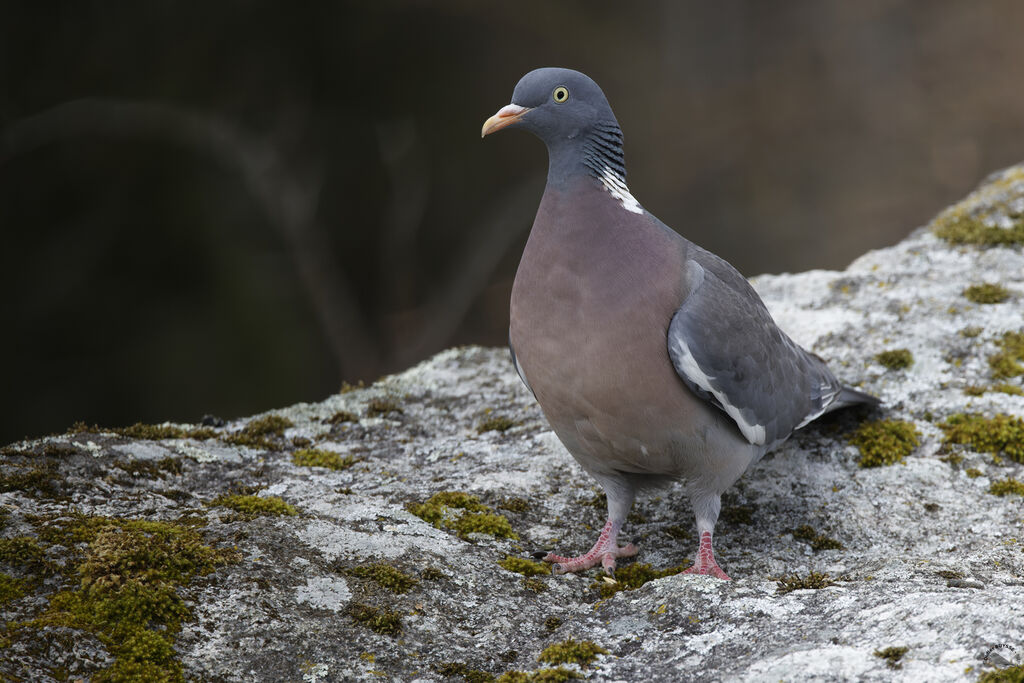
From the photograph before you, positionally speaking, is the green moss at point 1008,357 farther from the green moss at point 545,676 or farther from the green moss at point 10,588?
the green moss at point 10,588

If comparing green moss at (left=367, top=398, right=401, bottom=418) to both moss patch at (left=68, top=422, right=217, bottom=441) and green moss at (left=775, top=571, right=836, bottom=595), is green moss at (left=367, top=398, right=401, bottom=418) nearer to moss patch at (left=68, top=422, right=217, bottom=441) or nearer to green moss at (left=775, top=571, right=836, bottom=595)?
moss patch at (left=68, top=422, right=217, bottom=441)

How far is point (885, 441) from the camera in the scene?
4.81 meters

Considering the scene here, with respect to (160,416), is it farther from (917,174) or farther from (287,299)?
(917,174)

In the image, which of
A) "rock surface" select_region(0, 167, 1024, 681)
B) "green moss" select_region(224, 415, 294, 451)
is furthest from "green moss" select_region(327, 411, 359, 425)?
"green moss" select_region(224, 415, 294, 451)

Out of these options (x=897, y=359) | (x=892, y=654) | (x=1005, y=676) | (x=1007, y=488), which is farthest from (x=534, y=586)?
(x=897, y=359)

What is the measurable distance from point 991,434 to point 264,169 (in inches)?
367

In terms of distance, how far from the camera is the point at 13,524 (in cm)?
340

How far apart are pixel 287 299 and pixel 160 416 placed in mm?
2121

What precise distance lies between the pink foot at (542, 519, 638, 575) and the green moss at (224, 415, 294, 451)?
5.44ft

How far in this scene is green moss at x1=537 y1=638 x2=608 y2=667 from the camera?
10.3 feet

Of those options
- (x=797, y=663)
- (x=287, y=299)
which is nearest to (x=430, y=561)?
(x=797, y=663)

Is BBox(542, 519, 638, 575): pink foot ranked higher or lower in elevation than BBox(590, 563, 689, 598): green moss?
higher

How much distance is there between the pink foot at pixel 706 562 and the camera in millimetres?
3993

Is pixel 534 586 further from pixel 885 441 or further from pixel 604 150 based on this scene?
pixel 885 441
